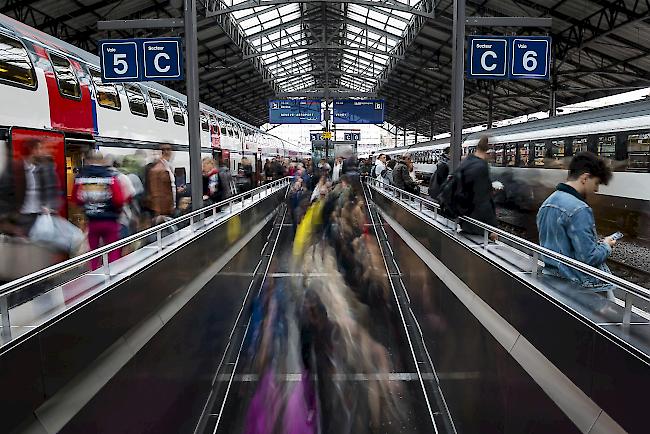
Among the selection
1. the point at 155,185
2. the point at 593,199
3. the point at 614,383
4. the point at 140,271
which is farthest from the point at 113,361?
the point at 593,199

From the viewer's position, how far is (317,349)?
7.32 meters

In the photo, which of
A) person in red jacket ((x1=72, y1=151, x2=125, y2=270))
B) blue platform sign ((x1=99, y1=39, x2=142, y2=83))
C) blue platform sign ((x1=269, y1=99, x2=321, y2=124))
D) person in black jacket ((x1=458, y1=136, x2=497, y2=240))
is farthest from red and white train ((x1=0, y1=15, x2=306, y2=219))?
blue platform sign ((x1=269, y1=99, x2=321, y2=124))

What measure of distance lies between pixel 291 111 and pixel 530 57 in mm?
19612

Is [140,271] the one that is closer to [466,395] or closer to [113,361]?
[113,361]

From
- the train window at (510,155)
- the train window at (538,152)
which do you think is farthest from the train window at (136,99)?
the train window at (510,155)

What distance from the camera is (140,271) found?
3994 mm

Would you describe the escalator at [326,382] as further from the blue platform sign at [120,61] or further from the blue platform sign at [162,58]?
the blue platform sign at [120,61]

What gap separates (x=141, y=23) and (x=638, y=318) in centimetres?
762

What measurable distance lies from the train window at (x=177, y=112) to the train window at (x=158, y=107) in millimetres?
589

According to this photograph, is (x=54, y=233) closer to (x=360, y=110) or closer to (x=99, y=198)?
(x=99, y=198)

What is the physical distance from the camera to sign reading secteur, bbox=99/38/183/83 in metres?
7.74

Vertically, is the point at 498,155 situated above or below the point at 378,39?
below

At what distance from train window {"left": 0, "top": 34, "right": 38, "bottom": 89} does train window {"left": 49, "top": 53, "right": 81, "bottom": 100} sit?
0.67 metres

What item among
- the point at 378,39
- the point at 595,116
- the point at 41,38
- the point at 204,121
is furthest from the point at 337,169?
the point at 378,39
